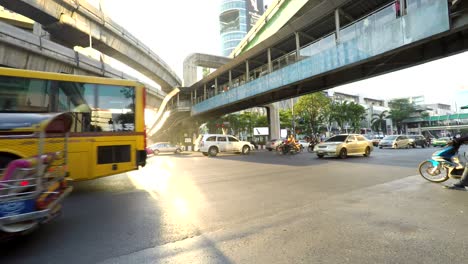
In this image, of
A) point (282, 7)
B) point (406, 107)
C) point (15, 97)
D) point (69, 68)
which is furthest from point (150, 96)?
point (406, 107)

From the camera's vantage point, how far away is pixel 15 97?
6234 millimetres

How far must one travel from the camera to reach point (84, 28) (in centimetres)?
1964

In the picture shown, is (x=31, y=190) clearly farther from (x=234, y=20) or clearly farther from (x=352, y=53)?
(x=234, y=20)

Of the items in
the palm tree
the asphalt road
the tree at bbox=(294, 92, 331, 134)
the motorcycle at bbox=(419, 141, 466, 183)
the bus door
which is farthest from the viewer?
the palm tree

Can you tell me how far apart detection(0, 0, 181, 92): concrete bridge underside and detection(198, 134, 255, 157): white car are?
12.1 m

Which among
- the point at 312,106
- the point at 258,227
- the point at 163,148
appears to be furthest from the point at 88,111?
the point at 312,106

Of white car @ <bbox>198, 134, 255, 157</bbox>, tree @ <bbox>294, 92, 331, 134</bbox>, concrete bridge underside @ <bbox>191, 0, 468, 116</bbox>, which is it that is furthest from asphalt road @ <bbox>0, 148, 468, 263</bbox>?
tree @ <bbox>294, 92, 331, 134</bbox>

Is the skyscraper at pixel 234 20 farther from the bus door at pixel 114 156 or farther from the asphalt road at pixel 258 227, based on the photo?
the asphalt road at pixel 258 227

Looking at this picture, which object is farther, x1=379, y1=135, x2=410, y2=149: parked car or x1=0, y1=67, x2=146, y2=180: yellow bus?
x1=379, y1=135, x2=410, y2=149: parked car

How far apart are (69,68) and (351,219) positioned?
1684 cm

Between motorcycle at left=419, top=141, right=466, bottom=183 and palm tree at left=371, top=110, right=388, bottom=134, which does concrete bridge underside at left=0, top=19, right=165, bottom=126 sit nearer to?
motorcycle at left=419, top=141, right=466, bottom=183

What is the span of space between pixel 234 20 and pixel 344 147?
4317 inches

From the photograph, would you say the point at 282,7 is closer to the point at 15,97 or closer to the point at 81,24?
the point at 81,24

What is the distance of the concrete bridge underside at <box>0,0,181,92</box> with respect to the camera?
55.1ft
